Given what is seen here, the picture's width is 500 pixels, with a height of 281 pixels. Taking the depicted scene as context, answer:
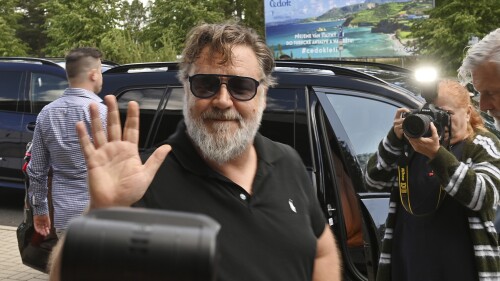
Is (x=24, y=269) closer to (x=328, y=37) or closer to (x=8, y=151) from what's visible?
(x=8, y=151)

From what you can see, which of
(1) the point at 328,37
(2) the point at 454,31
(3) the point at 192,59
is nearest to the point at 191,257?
(3) the point at 192,59

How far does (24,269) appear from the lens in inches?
235

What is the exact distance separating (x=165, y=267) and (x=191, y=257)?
0.03 metres

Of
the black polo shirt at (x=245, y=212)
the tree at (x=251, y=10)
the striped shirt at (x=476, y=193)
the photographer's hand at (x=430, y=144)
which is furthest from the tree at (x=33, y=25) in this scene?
the black polo shirt at (x=245, y=212)

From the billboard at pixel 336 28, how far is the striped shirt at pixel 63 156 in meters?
23.9

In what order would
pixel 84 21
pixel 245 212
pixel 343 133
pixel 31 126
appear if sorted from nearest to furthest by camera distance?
pixel 245 212 < pixel 343 133 < pixel 31 126 < pixel 84 21

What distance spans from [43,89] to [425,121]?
20.6 feet

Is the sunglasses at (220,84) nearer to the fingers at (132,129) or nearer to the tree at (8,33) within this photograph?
the fingers at (132,129)

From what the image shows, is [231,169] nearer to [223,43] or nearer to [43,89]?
[223,43]

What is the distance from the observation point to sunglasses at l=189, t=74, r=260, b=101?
1.89 metres

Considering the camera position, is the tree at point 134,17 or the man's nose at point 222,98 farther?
the tree at point 134,17

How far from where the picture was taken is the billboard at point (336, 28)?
90.8ft

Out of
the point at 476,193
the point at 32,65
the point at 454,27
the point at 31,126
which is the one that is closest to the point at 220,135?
the point at 476,193

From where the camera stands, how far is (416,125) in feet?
8.86
